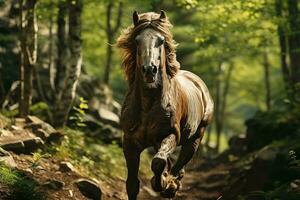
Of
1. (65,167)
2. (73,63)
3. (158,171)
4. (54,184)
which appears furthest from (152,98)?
(73,63)

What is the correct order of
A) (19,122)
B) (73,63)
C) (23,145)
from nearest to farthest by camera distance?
1. (23,145)
2. (19,122)
3. (73,63)

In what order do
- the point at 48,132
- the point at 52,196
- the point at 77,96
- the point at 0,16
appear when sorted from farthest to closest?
the point at 0,16 < the point at 77,96 < the point at 48,132 < the point at 52,196

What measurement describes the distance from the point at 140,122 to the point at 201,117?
9.18 ft

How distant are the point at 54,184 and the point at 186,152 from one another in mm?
2593

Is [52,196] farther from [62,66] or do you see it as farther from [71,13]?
[62,66]

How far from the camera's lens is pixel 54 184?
897cm

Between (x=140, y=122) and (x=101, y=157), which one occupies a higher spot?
(x=140, y=122)

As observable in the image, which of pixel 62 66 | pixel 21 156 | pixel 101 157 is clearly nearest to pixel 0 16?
pixel 62 66

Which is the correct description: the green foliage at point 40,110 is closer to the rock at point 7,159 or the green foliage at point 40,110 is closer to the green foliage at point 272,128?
the rock at point 7,159

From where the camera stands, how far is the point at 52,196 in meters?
8.45

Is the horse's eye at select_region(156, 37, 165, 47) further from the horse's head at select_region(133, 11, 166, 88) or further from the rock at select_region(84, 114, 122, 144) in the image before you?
the rock at select_region(84, 114, 122, 144)

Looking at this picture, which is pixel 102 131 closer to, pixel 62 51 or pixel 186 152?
pixel 62 51

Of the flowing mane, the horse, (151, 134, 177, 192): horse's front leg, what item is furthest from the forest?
(151, 134, 177, 192): horse's front leg

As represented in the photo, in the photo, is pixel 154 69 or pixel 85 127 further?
pixel 85 127
